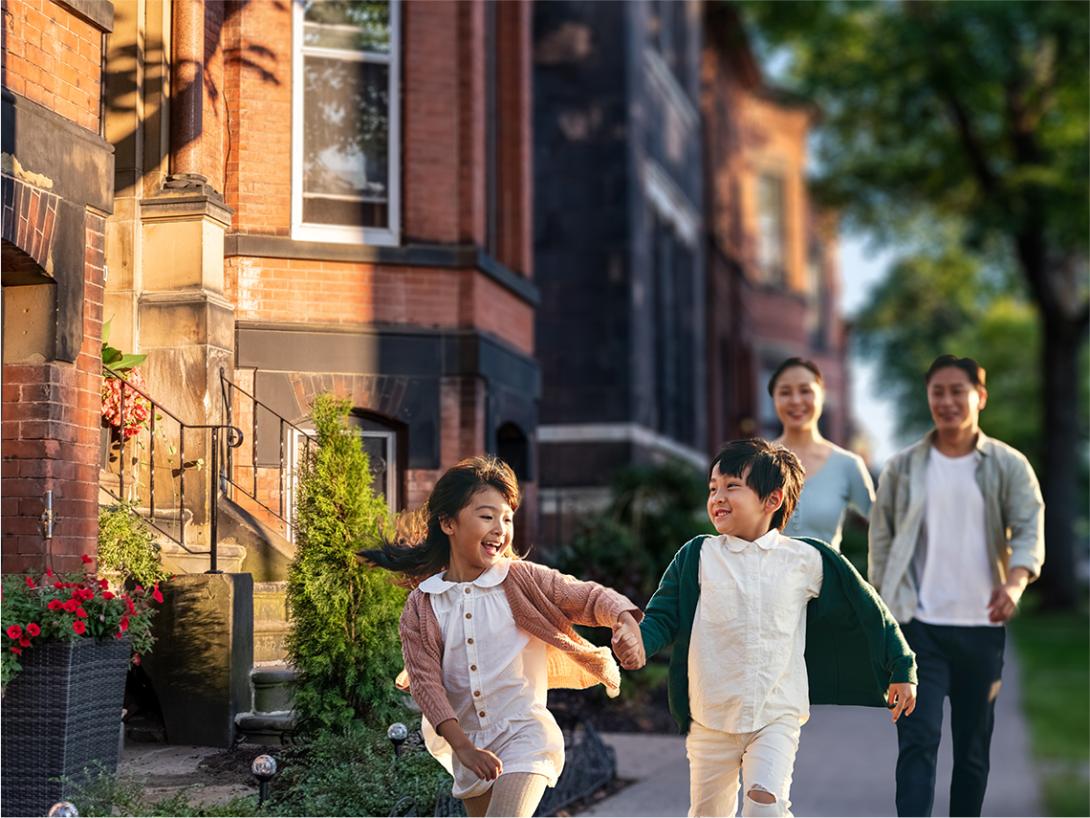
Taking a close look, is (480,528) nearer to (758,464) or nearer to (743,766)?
(758,464)

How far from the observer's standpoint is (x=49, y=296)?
19.6 ft

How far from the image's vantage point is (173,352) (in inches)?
257

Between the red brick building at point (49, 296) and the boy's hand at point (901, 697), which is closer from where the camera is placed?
the boy's hand at point (901, 697)

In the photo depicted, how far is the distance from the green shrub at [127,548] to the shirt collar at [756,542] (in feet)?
7.98

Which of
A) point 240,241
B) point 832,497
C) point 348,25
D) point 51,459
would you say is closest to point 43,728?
point 51,459

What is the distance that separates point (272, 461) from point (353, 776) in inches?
52.7

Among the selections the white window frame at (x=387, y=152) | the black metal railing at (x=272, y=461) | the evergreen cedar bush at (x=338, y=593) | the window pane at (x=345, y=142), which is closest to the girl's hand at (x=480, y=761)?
the evergreen cedar bush at (x=338, y=593)

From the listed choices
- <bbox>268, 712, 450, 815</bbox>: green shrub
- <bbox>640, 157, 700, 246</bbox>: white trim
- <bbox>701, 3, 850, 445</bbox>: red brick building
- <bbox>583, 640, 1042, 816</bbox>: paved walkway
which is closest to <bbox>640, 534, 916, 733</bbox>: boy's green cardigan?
<bbox>268, 712, 450, 815</bbox>: green shrub

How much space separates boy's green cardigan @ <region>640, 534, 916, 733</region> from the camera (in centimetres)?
516

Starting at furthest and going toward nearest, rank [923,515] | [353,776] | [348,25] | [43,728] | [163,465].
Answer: [348,25]
[923,515]
[163,465]
[353,776]
[43,728]

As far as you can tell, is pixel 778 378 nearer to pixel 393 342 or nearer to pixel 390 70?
pixel 393 342

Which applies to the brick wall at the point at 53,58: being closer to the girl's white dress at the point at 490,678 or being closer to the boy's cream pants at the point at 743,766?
the girl's white dress at the point at 490,678

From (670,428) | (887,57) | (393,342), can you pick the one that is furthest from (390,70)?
(887,57)

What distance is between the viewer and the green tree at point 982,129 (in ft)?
85.9
